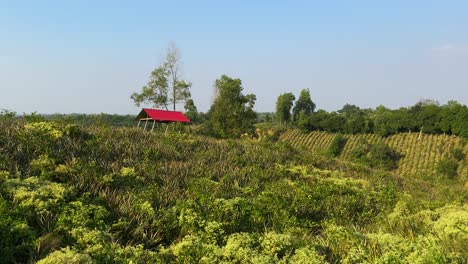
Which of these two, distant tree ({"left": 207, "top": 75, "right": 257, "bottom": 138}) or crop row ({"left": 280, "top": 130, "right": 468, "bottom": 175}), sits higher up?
distant tree ({"left": 207, "top": 75, "right": 257, "bottom": 138})

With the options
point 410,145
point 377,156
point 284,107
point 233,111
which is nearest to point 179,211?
point 233,111

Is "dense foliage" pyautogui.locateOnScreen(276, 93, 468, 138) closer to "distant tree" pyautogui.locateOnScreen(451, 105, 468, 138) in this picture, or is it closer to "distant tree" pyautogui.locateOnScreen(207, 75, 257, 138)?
"distant tree" pyautogui.locateOnScreen(451, 105, 468, 138)

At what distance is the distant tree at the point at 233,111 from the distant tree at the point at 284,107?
2521 inches

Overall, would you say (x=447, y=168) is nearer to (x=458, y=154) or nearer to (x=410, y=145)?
(x=458, y=154)

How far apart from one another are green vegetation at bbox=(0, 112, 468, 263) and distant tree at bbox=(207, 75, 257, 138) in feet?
83.8

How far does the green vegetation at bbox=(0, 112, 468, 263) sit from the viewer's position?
14.8 ft

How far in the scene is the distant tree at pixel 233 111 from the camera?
38375mm

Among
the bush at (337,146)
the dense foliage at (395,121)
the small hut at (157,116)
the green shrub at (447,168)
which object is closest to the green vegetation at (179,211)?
the small hut at (157,116)

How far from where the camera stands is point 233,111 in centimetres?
3872

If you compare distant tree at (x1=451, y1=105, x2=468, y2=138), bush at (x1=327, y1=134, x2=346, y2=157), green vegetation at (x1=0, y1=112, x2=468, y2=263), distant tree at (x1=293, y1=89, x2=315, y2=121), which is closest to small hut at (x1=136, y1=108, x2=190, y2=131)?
green vegetation at (x1=0, y1=112, x2=468, y2=263)

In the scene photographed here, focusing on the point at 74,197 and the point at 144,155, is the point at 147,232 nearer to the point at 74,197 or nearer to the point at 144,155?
the point at 74,197

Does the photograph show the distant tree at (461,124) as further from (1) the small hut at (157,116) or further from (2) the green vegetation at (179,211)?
(2) the green vegetation at (179,211)

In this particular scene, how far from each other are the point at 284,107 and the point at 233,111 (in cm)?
6727

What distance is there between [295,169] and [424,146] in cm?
7401
